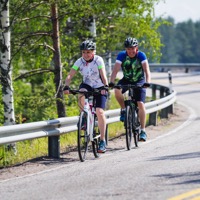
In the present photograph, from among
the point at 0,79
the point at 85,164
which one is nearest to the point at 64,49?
the point at 0,79

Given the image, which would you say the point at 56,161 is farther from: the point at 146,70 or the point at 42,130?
the point at 146,70

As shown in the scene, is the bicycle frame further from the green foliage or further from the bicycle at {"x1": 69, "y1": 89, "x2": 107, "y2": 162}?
the green foliage

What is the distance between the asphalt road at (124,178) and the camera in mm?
7699

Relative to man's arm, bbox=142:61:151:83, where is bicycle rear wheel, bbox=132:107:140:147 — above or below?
below

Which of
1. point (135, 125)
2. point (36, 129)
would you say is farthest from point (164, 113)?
point (36, 129)

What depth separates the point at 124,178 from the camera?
28.5 ft

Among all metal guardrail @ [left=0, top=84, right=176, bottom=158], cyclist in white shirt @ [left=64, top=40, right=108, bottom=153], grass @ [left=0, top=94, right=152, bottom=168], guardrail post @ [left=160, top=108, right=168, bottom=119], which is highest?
cyclist in white shirt @ [left=64, top=40, right=108, bottom=153]

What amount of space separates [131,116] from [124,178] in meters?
3.65

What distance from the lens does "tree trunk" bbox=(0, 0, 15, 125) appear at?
13.7 m

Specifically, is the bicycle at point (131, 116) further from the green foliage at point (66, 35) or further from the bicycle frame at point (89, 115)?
the green foliage at point (66, 35)

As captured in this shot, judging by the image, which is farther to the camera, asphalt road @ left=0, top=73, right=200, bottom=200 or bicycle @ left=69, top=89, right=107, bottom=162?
bicycle @ left=69, top=89, right=107, bottom=162

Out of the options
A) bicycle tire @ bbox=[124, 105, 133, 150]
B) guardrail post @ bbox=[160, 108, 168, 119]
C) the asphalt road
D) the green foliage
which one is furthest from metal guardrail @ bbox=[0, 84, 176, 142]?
guardrail post @ bbox=[160, 108, 168, 119]

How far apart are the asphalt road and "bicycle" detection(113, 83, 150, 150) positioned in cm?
27

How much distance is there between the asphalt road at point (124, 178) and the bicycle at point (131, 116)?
0.88 feet
